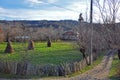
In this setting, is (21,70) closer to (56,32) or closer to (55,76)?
(55,76)

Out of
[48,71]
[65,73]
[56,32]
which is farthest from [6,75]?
[56,32]

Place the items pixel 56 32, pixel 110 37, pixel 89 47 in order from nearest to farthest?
1. pixel 110 37
2. pixel 89 47
3. pixel 56 32

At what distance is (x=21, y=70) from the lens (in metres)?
21.7

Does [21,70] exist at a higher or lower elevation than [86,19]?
lower

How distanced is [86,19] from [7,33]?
50.2 meters

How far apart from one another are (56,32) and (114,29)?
3385 inches

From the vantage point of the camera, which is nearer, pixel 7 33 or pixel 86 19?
pixel 86 19

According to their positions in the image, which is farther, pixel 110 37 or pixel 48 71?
pixel 48 71

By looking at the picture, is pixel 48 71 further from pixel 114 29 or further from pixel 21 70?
pixel 114 29

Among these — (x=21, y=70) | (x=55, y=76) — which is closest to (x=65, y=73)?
(x=55, y=76)

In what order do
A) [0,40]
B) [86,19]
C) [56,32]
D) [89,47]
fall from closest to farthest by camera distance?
[89,47], [86,19], [0,40], [56,32]

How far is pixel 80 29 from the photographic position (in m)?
30.3

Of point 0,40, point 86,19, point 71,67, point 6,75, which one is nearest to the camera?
point 6,75

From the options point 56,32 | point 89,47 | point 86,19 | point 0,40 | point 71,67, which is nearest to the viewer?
point 71,67
